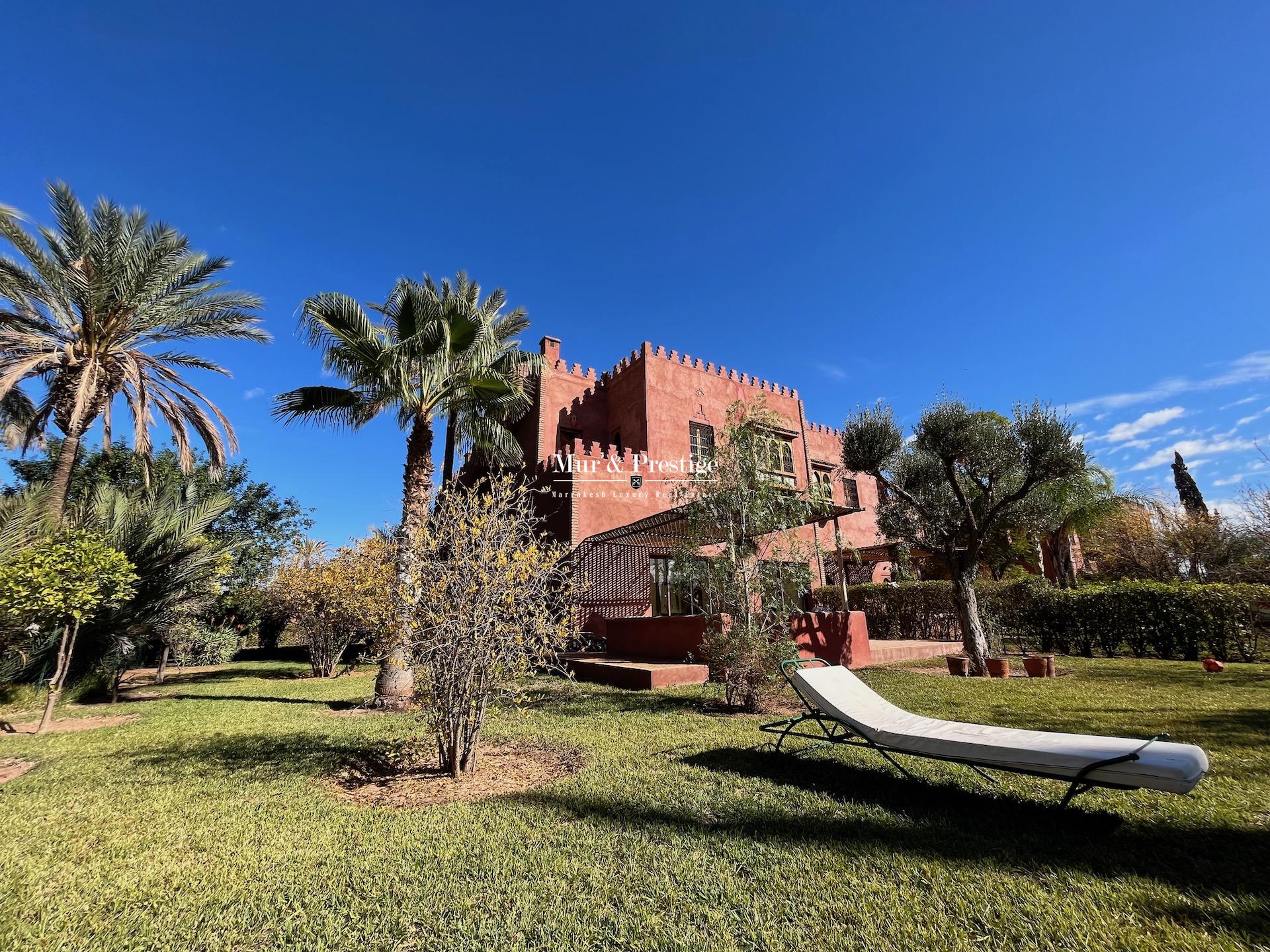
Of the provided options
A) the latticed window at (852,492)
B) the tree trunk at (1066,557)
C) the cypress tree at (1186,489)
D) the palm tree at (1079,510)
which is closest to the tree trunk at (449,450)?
the latticed window at (852,492)

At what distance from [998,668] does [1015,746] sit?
6809mm

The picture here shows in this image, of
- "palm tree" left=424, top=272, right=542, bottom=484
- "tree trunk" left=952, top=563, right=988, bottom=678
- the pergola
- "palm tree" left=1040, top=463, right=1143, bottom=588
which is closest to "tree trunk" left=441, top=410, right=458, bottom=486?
"palm tree" left=424, top=272, right=542, bottom=484

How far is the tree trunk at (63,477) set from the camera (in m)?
8.12

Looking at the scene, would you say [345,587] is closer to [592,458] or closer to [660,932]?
[592,458]

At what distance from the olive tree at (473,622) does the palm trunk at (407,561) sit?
16cm

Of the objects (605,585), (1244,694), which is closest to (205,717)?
(605,585)

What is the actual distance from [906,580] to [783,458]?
10380 mm

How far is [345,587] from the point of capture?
10.8m

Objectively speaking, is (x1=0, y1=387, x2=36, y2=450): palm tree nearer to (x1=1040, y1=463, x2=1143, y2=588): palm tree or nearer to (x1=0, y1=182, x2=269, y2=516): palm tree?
(x1=0, y1=182, x2=269, y2=516): palm tree

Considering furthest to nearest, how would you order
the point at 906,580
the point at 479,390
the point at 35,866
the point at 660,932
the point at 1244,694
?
the point at 906,580
the point at 479,390
the point at 1244,694
the point at 35,866
the point at 660,932

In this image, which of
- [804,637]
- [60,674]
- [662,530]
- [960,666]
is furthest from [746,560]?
[60,674]

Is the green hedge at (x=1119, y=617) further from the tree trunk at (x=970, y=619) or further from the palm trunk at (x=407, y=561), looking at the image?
the palm trunk at (x=407, y=561)

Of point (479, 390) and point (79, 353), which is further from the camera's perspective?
point (479, 390)

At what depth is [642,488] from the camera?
→ 51.2ft
